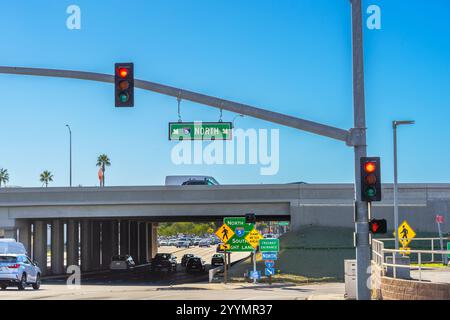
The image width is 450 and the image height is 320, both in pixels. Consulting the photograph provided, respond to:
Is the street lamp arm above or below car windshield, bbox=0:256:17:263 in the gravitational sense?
above

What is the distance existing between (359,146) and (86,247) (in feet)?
200

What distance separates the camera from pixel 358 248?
829 inches

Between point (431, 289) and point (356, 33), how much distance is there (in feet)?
23.3

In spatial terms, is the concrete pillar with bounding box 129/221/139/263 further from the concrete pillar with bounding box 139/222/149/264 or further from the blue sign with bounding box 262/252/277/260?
the blue sign with bounding box 262/252/277/260

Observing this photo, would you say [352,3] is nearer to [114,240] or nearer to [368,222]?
[368,222]

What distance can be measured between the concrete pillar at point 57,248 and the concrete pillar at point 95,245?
773cm

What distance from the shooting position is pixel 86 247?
7894cm

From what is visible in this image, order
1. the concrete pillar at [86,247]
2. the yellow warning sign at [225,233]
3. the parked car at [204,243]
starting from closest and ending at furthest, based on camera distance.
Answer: the yellow warning sign at [225,233], the concrete pillar at [86,247], the parked car at [204,243]

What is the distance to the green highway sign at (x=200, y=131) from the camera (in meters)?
25.0

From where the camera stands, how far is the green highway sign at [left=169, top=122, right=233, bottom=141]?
2498cm

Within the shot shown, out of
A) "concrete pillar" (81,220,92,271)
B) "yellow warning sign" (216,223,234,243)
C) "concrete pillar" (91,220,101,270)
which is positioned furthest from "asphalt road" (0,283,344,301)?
"concrete pillar" (91,220,101,270)

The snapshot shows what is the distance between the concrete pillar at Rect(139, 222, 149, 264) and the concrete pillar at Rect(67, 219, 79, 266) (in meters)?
28.1

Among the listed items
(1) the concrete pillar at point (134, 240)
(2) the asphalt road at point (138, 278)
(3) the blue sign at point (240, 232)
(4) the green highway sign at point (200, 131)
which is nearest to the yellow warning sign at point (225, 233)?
(3) the blue sign at point (240, 232)

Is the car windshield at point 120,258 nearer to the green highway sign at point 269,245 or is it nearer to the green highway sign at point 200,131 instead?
the green highway sign at point 269,245
